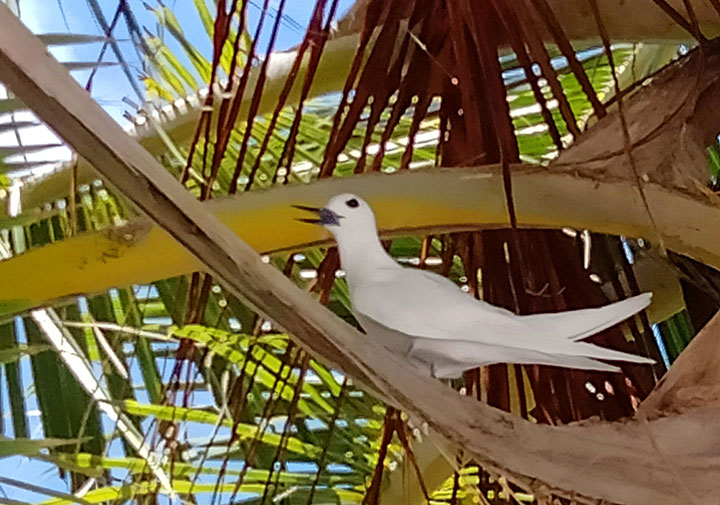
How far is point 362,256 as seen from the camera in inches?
13.9

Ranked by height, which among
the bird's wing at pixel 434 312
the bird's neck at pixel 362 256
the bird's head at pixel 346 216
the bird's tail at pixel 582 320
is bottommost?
the bird's tail at pixel 582 320

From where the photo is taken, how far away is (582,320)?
0.32m

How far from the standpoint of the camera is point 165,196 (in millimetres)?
246

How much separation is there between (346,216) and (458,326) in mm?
66

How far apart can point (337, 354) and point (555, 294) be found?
0.58 ft

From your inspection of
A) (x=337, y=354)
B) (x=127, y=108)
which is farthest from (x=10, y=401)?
(x=337, y=354)

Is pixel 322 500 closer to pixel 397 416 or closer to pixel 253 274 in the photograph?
pixel 397 416

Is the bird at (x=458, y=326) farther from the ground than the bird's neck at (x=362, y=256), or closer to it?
closer to it

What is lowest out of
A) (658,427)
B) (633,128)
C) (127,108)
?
(658,427)

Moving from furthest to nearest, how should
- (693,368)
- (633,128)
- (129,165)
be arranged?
(633,128) < (693,368) < (129,165)

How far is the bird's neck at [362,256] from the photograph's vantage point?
0.35 m

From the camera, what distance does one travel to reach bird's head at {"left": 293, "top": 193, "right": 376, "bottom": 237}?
1.18 feet

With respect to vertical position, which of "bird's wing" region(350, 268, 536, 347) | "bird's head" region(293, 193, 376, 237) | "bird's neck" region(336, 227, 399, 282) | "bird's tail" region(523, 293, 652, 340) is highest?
"bird's head" region(293, 193, 376, 237)

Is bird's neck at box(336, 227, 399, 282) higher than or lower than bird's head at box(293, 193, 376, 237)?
lower
